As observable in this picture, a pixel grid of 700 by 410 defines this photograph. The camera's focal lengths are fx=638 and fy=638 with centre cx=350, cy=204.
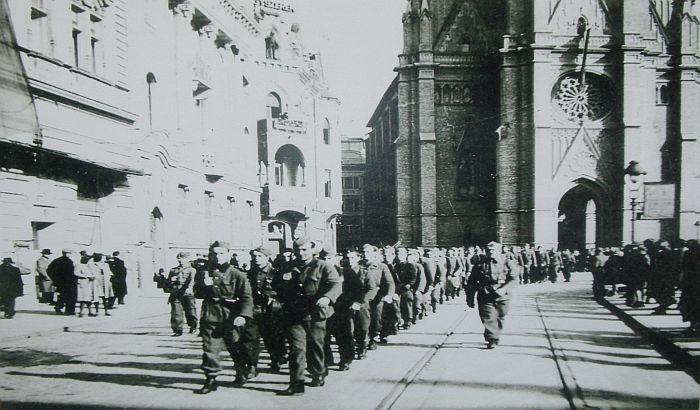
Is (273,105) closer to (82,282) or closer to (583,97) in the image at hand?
(583,97)

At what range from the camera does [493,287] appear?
36.0ft

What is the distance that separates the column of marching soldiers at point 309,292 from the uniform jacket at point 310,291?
13 millimetres

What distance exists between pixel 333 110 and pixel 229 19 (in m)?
18.0

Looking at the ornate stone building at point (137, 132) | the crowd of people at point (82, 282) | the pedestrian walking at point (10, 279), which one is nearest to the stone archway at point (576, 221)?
the ornate stone building at point (137, 132)

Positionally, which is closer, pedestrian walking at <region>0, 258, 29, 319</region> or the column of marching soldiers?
the column of marching soldiers

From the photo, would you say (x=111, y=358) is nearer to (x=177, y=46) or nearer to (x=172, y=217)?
(x=172, y=217)

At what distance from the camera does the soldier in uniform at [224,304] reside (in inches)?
310

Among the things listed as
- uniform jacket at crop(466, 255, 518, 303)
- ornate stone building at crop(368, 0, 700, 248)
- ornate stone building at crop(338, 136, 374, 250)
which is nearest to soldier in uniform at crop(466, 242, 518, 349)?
uniform jacket at crop(466, 255, 518, 303)

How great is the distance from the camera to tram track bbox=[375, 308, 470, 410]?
7.06m

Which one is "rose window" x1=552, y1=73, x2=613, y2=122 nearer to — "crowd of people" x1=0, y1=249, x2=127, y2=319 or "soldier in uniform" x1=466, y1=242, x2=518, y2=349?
"crowd of people" x1=0, y1=249, x2=127, y2=319

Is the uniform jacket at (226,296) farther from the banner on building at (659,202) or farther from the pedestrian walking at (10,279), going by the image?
the banner on building at (659,202)

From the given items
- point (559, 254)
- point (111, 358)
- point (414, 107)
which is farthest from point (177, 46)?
point (559, 254)

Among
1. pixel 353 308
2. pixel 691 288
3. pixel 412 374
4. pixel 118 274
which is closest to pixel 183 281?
pixel 353 308

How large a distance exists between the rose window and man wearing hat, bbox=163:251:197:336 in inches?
1104
